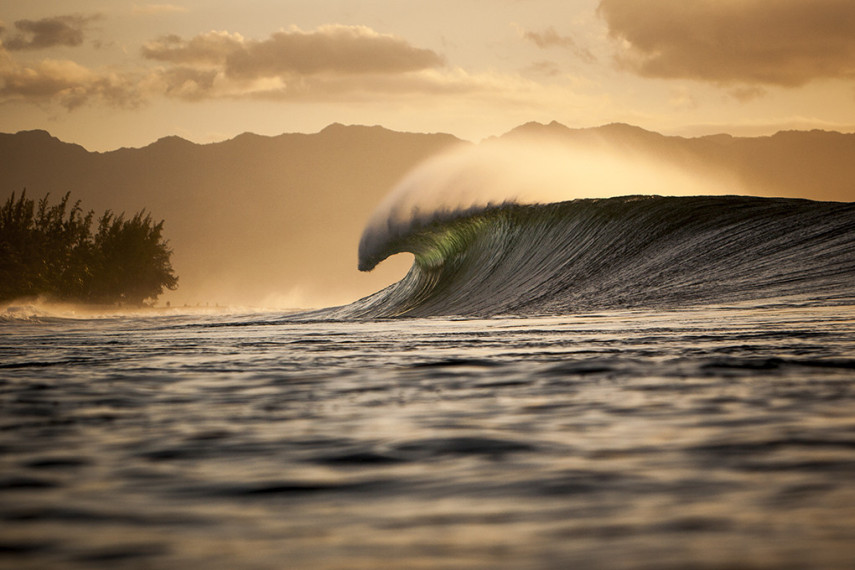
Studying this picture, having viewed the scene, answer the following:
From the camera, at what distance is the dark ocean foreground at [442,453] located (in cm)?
131

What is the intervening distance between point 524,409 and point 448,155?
23094 mm

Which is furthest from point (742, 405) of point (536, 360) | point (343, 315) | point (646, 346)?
point (343, 315)

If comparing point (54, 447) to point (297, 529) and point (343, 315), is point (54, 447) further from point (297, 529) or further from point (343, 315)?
point (343, 315)

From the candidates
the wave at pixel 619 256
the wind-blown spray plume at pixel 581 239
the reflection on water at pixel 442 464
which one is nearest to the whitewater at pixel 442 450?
the reflection on water at pixel 442 464

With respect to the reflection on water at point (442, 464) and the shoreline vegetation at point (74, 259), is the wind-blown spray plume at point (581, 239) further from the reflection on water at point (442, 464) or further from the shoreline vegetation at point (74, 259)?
the shoreline vegetation at point (74, 259)

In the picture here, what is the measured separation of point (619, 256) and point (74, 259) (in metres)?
41.1

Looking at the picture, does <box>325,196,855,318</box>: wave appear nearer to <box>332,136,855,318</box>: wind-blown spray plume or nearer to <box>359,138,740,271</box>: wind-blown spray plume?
<box>332,136,855,318</box>: wind-blown spray plume

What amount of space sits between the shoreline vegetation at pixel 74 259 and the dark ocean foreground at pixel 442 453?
4568 cm

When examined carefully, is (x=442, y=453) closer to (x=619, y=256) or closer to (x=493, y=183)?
(x=619, y=256)

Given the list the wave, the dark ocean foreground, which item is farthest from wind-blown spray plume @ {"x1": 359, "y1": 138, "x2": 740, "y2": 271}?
the dark ocean foreground

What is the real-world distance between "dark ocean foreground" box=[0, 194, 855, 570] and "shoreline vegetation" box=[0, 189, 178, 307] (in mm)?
45675

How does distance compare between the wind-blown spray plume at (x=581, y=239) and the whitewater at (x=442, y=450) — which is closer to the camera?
the whitewater at (x=442, y=450)

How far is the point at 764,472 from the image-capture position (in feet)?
5.70

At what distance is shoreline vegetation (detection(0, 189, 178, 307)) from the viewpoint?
47.3 meters
